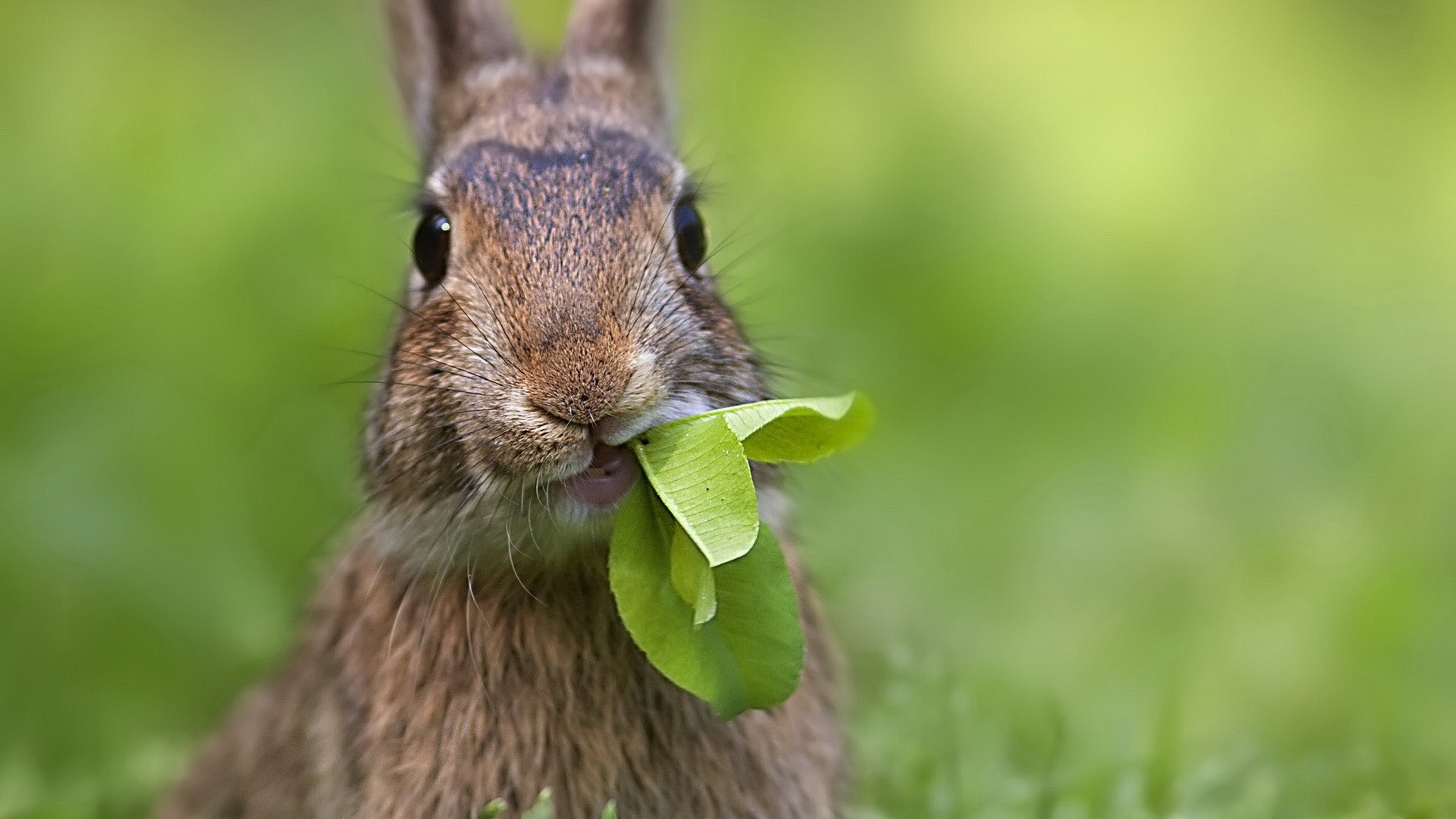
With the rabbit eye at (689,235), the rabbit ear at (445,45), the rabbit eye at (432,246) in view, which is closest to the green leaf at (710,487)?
the rabbit eye at (689,235)

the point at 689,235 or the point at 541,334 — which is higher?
the point at 689,235

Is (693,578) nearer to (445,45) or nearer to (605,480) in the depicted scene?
(605,480)

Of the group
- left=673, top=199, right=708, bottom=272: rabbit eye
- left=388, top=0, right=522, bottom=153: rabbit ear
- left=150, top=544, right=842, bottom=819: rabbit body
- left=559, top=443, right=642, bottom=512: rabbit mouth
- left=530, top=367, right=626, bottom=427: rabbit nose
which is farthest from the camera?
left=388, top=0, right=522, bottom=153: rabbit ear

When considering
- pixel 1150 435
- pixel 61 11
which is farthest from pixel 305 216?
pixel 1150 435

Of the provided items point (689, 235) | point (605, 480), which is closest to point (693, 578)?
point (605, 480)

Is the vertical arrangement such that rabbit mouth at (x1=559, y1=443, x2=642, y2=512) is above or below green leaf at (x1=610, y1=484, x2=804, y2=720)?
above

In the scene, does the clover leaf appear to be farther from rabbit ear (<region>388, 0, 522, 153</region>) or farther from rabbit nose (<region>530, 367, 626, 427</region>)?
rabbit ear (<region>388, 0, 522, 153</region>)

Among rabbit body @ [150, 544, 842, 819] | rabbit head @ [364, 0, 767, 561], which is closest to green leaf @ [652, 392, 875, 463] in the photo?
rabbit head @ [364, 0, 767, 561]
